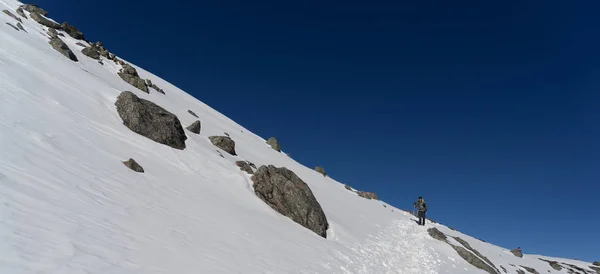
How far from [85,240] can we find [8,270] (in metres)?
1.98

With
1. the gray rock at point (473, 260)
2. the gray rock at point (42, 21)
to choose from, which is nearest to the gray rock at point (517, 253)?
the gray rock at point (473, 260)

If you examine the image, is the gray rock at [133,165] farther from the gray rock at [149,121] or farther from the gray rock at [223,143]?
the gray rock at [223,143]

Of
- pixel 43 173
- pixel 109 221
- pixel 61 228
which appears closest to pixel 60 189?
pixel 43 173

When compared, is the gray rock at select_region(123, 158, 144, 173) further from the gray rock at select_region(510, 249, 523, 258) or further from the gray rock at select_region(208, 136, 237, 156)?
the gray rock at select_region(510, 249, 523, 258)

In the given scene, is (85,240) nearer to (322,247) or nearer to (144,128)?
(322,247)

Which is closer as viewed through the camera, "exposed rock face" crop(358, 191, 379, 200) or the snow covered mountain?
the snow covered mountain

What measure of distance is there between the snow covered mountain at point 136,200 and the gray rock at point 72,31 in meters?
8.21

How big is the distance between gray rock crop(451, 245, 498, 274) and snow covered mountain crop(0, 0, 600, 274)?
0.40ft

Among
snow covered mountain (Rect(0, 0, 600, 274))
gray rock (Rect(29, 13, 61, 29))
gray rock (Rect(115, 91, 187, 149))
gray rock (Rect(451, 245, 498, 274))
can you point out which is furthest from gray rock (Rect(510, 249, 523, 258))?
gray rock (Rect(29, 13, 61, 29))

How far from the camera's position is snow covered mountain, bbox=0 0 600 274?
706 cm

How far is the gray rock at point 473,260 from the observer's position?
1071 inches

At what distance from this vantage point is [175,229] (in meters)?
10.2

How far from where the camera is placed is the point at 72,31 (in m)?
38.3

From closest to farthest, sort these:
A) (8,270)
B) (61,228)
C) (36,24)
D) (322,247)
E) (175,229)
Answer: (8,270) → (61,228) → (175,229) → (322,247) → (36,24)
